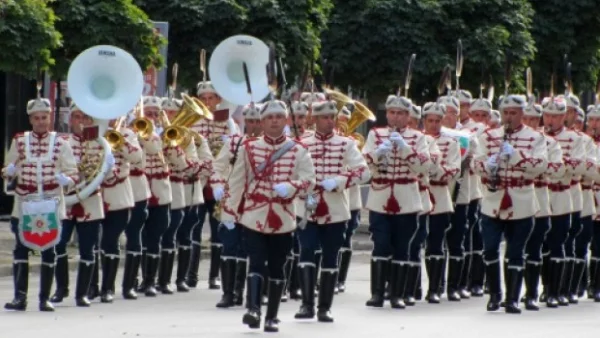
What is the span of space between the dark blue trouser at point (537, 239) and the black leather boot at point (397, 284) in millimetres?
1197

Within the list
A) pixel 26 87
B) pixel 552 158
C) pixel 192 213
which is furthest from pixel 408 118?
pixel 26 87

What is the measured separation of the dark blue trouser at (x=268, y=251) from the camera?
58.8 ft

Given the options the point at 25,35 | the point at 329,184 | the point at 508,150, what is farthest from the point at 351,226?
the point at 25,35

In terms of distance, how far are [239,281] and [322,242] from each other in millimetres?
1786

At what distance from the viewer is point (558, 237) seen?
72.0ft

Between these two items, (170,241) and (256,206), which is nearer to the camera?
(256,206)

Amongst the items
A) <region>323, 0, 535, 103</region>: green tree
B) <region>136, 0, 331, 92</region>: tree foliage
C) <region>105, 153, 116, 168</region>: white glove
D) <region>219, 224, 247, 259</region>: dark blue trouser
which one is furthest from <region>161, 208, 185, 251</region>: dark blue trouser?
<region>323, 0, 535, 103</region>: green tree

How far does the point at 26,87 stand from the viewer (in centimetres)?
3253

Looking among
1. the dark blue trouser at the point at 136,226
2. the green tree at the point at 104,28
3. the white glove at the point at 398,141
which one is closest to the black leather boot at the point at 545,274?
the white glove at the point at 398,141

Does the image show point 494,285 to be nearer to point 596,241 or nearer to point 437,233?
point 437,233

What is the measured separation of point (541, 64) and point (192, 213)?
1587 cm

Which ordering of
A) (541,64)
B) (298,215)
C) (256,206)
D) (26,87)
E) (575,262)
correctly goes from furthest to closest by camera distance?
(541,64)
(26,87)
(575,262)
(298,215)
(256,206)

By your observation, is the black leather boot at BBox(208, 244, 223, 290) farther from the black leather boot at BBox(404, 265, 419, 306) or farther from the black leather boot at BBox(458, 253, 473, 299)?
the black leather boot at BBox(458, 253, 473, 299)

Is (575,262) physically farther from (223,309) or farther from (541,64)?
(541,64)
